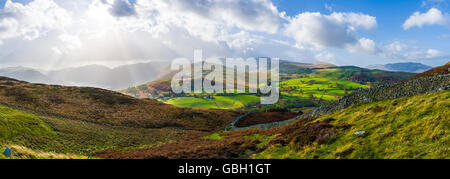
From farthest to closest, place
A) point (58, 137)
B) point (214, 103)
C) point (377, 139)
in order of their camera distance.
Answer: point (214, 103) < point (58, 137) < point (377, 139)

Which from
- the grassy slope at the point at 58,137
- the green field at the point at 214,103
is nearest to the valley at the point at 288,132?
the grassy slope at the point at 58,137

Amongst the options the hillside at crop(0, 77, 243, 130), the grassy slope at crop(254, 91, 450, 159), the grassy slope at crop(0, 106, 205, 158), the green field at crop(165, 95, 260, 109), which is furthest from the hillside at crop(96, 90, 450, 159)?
the green field at crop(165, 95, 260, 109)

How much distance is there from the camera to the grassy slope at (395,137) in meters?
11.0

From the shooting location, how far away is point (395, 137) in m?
12.9

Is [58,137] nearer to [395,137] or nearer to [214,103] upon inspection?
[395,137]

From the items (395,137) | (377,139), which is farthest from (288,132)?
(395,137)

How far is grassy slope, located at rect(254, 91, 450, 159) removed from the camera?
11031mm

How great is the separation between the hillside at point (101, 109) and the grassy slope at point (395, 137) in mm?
38995

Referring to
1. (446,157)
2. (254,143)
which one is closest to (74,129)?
(254,143)

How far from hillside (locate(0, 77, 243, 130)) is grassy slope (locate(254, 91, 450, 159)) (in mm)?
38995

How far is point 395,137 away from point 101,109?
57711 millimetres

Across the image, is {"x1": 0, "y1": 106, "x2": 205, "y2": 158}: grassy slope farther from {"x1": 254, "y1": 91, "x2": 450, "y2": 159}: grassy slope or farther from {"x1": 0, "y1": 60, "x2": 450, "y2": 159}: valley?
{"x1": 254, "y1": 91, "x2": 450, "y2": 159}: grassy slope

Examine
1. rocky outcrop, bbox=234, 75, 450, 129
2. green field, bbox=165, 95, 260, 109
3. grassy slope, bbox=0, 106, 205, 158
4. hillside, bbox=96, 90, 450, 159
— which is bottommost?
green field, bbox=165, 95, 260, 109
